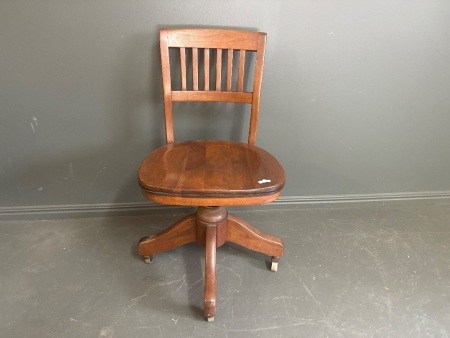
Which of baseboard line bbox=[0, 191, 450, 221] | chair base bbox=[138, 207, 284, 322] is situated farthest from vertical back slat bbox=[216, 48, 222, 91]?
baseboard line bbox=[0, 191, 450, 221]

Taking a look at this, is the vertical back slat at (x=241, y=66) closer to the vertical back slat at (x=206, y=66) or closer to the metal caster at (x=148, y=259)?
the vertical back slat at (x=206, y=66)

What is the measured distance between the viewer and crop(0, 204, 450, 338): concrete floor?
109 centimetres

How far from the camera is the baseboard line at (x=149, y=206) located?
154cm

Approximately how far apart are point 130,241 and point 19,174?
2.00 ft

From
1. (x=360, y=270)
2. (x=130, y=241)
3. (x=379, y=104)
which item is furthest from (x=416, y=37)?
(x=130, y=241)

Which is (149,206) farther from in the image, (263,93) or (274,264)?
(263,93)

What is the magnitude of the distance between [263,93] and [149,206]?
2.59ft

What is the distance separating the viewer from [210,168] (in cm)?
105

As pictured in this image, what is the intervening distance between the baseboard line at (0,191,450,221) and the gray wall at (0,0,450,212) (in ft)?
0.10

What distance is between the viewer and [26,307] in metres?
1.14

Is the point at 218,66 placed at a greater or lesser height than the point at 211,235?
greater

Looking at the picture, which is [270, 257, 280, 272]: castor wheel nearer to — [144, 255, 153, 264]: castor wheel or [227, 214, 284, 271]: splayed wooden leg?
[227, 214, 284, 271]: splayed wooden leg

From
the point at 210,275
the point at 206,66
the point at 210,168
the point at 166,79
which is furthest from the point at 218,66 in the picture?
the point at 210,275

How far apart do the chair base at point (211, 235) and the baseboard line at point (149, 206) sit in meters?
0.33
